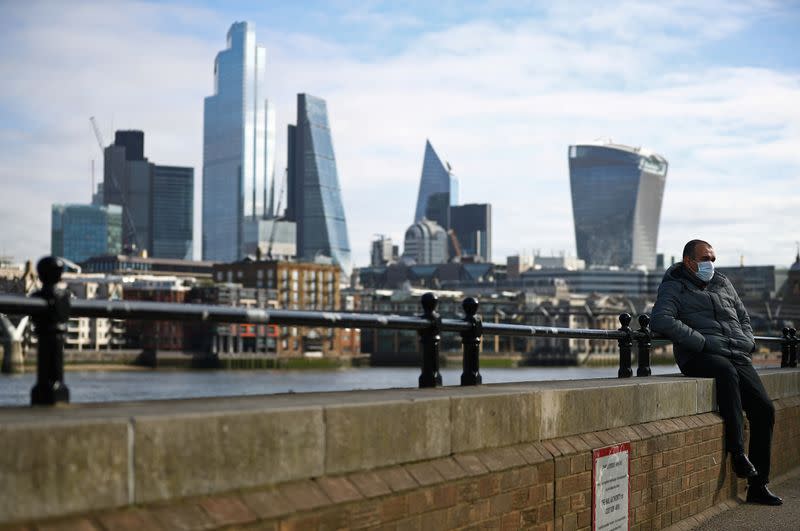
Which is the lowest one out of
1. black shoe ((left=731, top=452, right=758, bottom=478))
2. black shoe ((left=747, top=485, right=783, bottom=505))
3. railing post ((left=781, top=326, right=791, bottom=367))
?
black shoe ((left=747, top=485, right=783, bottom=505))

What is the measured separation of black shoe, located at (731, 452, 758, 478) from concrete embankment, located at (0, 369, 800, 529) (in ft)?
5.94

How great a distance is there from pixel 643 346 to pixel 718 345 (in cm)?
118

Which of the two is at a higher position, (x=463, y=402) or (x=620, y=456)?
(x=463, y=402)

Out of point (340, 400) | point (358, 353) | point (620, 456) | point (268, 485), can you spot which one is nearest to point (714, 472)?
point (620, 456)

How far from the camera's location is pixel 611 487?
8.92 metres

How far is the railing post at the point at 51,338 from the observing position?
538 centimetres

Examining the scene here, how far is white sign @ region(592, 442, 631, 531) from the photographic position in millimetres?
8570

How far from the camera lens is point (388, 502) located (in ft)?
20.0

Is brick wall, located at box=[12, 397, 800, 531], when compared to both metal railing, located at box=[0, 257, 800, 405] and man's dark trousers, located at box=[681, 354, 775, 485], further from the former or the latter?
metal railing, located at box=[0, 257, 800, 405]

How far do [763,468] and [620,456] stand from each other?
3.43m

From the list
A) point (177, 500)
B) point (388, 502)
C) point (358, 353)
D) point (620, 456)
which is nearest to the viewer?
point (177, 500)

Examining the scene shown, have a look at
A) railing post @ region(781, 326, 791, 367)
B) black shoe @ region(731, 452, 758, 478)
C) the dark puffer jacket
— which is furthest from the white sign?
railing post @ region(781, 326, 791, 367)

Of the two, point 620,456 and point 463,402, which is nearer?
point 463,402

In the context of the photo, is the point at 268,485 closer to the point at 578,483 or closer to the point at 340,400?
the point at 340,400
